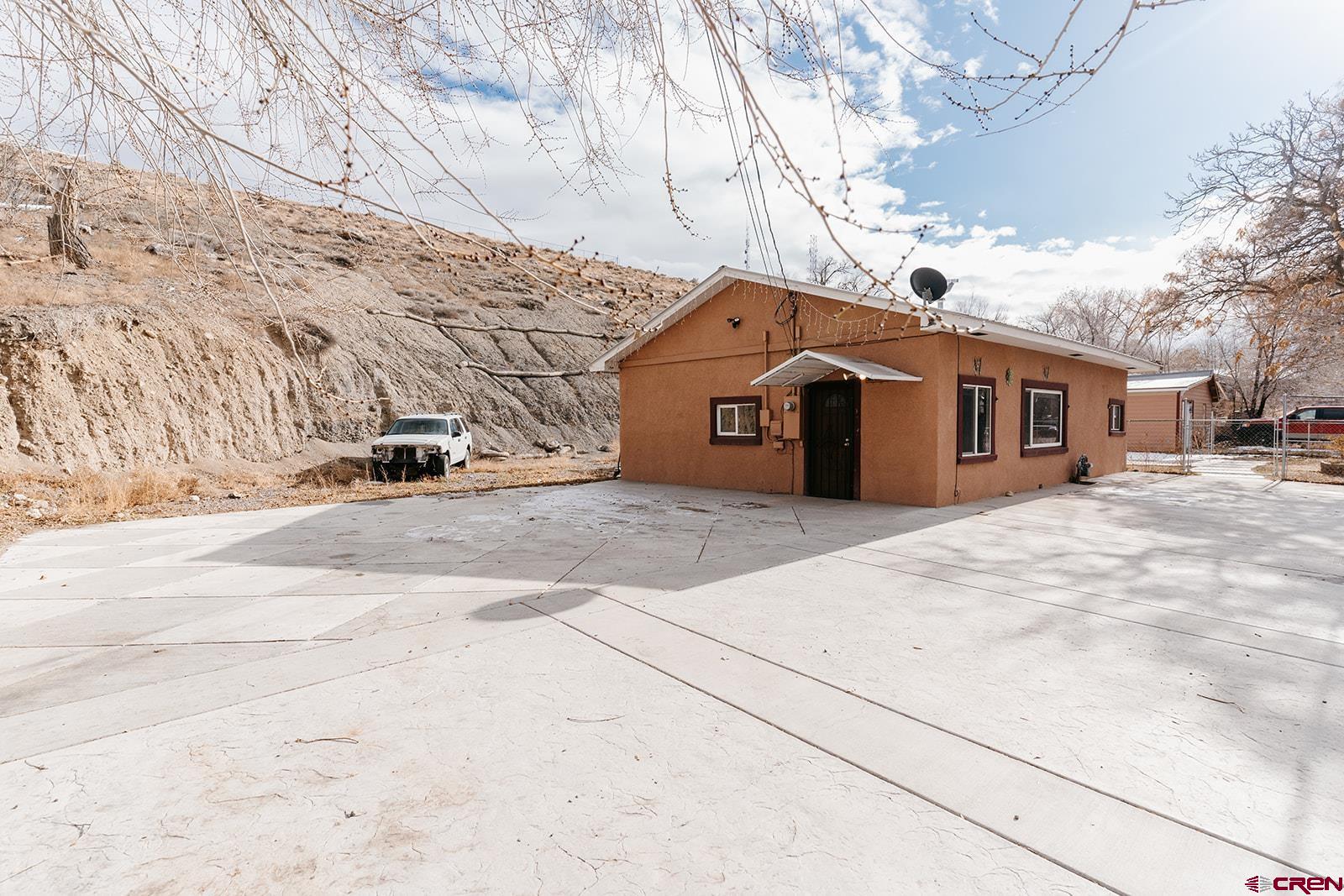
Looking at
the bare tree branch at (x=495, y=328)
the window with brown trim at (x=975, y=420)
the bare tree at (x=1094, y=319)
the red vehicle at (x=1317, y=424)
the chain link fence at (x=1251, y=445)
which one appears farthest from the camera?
the bare tree at (x=1094, y=319)

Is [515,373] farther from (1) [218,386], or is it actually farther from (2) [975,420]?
(2) [975,420]

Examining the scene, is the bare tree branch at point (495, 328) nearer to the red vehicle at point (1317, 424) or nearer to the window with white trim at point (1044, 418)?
the window with white trim at point (1044, 418)

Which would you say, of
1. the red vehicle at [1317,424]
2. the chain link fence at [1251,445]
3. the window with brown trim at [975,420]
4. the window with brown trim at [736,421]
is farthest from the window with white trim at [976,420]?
the red vehicle at [1317,424]

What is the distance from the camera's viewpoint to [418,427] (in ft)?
53.2

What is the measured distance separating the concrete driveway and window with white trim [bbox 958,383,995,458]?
4.63m

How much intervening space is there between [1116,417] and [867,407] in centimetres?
1009

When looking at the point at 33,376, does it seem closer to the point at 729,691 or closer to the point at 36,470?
the point at 36,470

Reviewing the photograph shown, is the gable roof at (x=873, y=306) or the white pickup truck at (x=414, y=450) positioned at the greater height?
the gable roof at (x=873, y=306)

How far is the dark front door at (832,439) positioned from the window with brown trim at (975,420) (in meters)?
1.70

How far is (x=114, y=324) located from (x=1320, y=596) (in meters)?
21.9

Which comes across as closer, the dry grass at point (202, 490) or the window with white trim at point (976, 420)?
the dry grass at point (202, 490)

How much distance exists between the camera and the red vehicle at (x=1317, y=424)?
71.6 ft

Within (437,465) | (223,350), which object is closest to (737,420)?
(437,465)

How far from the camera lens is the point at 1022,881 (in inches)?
72.8
